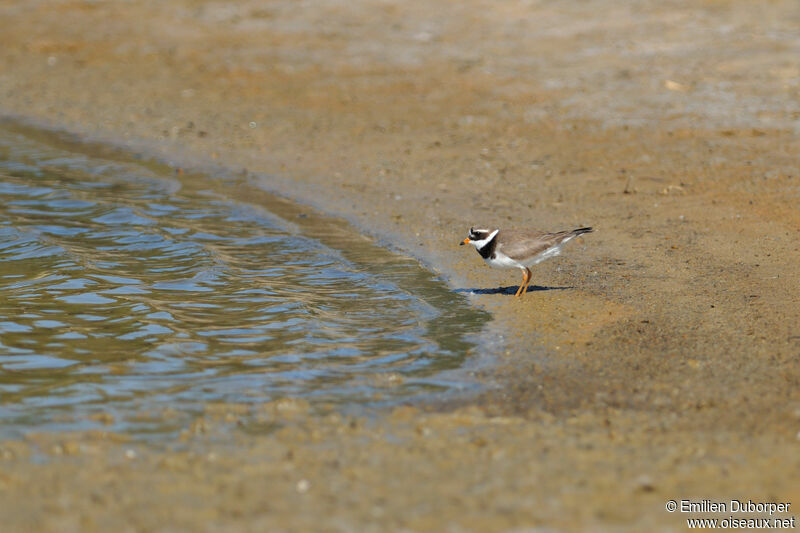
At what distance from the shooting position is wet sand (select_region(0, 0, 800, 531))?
5129 mm

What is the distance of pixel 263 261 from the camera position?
9.91 meters

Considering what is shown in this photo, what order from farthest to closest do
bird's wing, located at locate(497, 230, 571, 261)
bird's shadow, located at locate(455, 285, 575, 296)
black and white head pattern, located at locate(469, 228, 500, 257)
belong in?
bird's shadow, located at locate(455, 285, 575, 296) < black and white head pattern, located at locate(469, 228, 500, 257) < bird's wing, located at locate(497, 230, 571, 261)

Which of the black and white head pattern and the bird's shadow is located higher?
the black and white head pattern

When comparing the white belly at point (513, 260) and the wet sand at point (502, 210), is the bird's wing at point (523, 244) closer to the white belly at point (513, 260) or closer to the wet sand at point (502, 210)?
the white belly at point (513, 260)

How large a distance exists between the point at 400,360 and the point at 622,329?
5.98 feet

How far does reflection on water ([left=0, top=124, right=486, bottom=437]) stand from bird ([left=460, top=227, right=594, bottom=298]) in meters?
0.53

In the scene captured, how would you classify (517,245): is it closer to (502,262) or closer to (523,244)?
(523,244)

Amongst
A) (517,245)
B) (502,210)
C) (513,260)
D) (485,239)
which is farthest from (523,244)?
(502,210)

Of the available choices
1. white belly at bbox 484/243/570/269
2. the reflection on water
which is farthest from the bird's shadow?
white belly at bbox 484/243/570/269

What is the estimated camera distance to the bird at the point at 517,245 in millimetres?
8391

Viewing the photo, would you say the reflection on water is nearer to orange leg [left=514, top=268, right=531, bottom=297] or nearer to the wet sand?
the wet sand

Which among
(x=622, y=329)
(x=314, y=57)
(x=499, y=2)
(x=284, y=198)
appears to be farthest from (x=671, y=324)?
(x=499, y=2)

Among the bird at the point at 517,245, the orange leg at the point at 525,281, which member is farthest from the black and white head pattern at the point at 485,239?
the orange leg at the point at 525,281

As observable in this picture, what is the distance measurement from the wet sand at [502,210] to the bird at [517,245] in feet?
1.34
